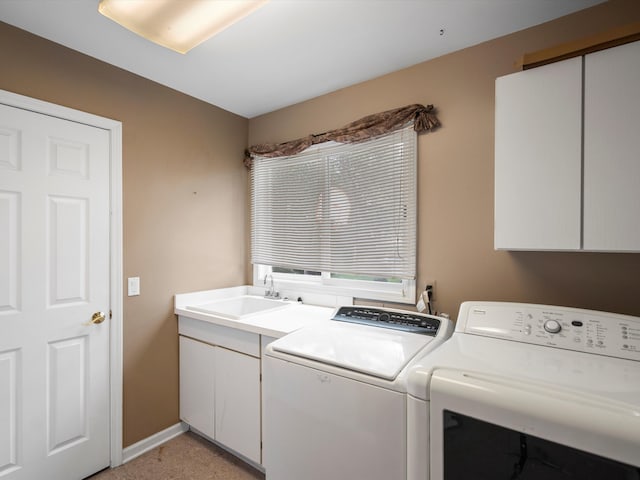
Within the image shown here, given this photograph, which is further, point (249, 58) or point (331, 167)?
point (331, 167)

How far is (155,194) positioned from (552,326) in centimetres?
240

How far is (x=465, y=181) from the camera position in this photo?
183 centimetres

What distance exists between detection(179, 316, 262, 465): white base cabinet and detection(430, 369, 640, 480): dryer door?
46.4 inches

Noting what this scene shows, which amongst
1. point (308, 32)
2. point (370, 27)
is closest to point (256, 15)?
point (308, 32)

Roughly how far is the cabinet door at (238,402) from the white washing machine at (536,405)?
1105 millimetres

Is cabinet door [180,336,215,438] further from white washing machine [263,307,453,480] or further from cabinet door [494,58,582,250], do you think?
cabinet door [494,58,582,250]

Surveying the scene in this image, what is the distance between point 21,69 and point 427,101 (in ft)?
7.30

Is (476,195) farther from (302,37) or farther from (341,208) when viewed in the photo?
(302,37)

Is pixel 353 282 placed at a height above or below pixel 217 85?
below

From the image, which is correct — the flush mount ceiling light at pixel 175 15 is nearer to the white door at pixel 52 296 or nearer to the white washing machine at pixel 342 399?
the white door at pixel 52 296

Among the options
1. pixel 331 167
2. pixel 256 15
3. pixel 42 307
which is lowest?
pixel 42 307

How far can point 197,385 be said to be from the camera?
2.26 meters

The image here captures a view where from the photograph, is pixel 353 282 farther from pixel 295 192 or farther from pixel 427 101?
pixel 427 101

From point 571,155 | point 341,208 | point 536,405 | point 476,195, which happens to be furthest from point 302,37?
point 536,405
